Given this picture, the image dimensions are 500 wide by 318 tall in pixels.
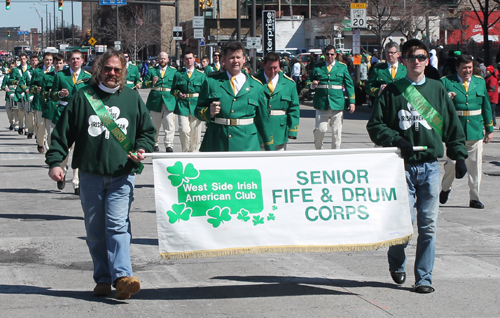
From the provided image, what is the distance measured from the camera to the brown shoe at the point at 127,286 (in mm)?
5773

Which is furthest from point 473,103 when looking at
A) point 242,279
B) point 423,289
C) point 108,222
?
point 108,222

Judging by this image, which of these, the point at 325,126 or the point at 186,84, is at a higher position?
the point at 186,84

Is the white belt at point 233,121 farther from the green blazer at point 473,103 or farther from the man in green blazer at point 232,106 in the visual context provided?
the green blazer at point 473,103

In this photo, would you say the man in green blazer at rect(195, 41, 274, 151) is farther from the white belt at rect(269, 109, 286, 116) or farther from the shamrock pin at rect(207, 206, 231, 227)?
the white belt at rect(269, 109, 286, 116)

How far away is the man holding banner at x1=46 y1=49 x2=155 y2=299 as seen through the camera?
5.91m

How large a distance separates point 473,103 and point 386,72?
3138mm

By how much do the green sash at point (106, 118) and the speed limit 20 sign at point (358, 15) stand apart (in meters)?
20.0

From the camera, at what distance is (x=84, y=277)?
6809mm

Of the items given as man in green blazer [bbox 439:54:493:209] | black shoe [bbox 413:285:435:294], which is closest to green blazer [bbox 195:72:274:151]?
black shoe [bbox 413:285:435:294]

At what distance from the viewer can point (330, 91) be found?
46.0ft

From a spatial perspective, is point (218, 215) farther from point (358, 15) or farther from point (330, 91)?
point (358, 15)

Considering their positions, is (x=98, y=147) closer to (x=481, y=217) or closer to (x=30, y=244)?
(x=30, y=244)

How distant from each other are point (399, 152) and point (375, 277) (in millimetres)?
1210

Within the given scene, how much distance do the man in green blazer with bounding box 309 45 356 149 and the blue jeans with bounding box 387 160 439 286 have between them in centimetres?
773
